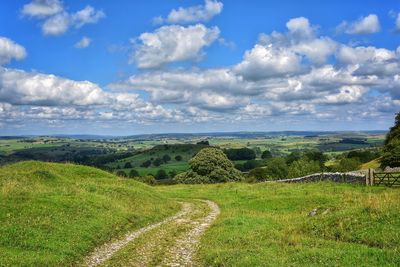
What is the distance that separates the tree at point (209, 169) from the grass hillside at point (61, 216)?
4239cm

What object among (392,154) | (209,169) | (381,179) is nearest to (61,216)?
(381,179)

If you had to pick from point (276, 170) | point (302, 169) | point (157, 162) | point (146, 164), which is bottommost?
point (146, 164)

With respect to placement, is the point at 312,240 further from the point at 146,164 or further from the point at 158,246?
the point at 146,164

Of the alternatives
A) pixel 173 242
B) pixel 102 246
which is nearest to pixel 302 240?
pixel 173 242

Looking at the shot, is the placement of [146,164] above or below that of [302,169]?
below

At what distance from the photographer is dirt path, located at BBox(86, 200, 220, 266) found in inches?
811

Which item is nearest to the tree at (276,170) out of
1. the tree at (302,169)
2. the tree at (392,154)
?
the tree at (302,169)

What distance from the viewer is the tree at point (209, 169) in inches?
3435

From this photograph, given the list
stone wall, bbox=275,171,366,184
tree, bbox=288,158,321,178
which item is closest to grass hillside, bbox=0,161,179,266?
stone wall, bbox=275,171,366,184

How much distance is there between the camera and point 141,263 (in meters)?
20.2

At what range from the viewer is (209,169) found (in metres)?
88.1

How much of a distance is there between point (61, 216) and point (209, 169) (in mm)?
62087

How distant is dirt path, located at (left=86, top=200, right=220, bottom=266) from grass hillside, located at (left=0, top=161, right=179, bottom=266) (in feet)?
3.72

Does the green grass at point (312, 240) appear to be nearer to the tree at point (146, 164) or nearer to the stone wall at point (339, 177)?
the stone wall at point (339, 177)
